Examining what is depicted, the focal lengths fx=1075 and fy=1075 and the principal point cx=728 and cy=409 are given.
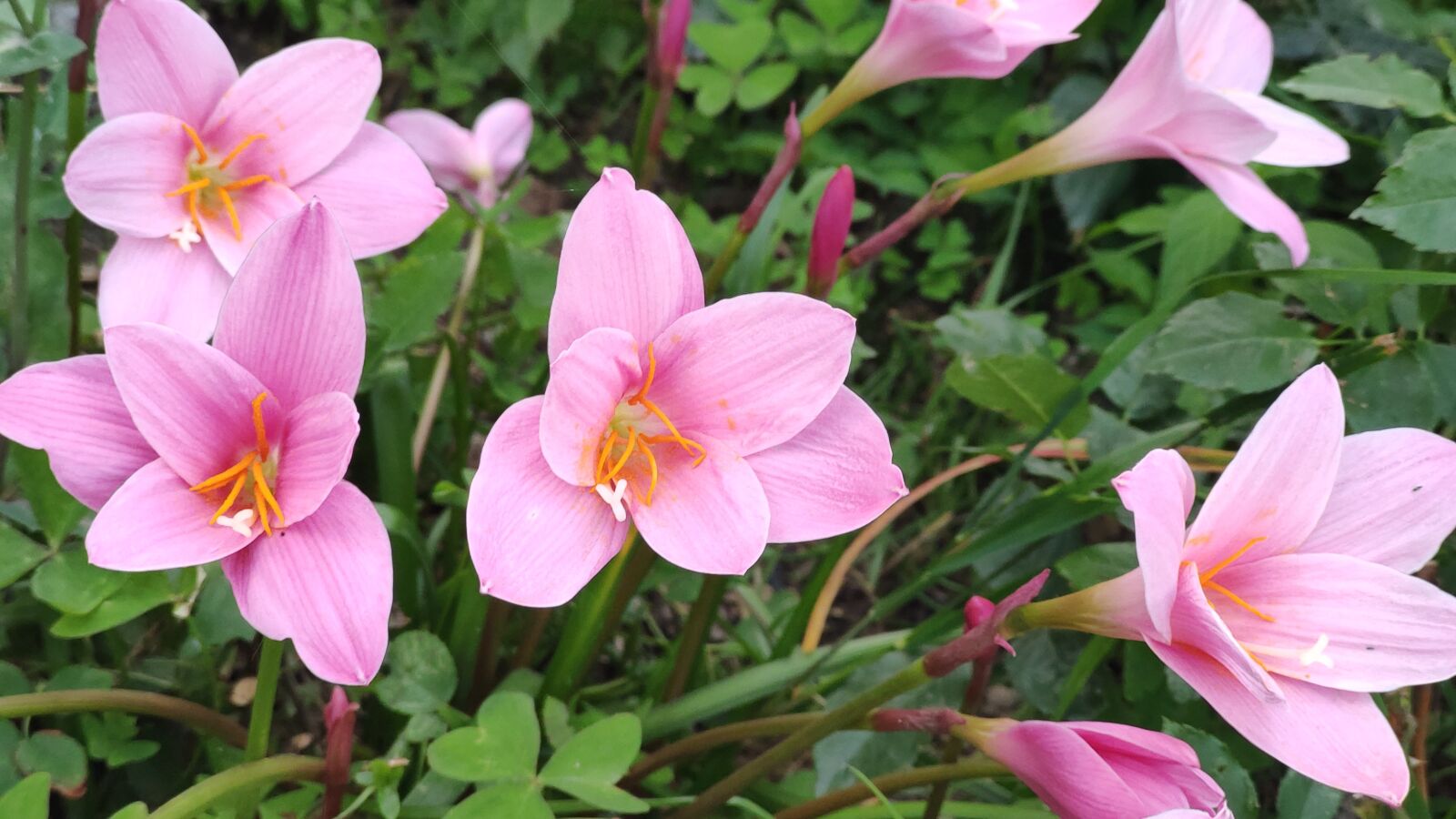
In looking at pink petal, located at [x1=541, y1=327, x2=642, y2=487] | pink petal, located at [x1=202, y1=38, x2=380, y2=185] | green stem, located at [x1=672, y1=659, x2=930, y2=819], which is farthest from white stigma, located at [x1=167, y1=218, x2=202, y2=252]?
green stem, located at [x1=672, y1=659, x2=930, y2=819]

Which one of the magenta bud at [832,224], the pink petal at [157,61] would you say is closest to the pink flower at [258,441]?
the pink petal at [157,61]

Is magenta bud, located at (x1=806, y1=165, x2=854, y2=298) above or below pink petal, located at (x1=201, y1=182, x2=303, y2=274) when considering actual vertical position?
Answer: below

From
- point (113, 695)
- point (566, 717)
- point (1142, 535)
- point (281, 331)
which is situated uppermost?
point (281, 331)

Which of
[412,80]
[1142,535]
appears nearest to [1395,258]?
[1142,535]

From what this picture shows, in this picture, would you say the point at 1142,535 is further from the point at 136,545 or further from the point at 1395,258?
the point at 1395,258

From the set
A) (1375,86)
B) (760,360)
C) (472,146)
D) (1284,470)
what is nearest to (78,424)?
(760,360)

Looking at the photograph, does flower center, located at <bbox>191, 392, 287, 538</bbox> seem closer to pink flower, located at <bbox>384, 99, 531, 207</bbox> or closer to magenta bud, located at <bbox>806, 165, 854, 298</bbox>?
magenta bud, located at <bbox>806, 165, 854, 298</bbox>
